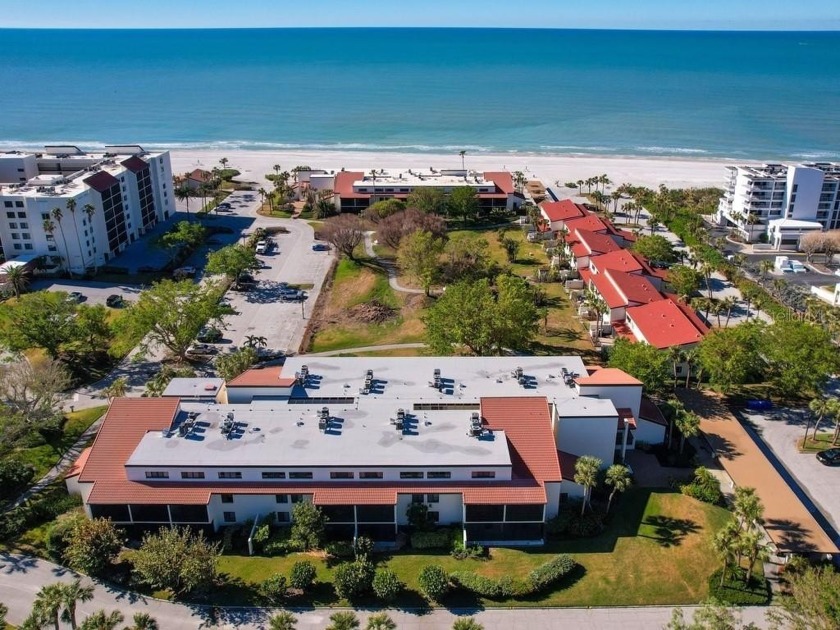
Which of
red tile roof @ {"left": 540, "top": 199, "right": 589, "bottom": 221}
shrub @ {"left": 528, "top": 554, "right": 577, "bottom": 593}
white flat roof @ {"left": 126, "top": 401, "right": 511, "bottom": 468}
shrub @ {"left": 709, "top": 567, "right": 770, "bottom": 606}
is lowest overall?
shrub @ {"left": 709, "top": 567, "right": 770, "bottom": 606}

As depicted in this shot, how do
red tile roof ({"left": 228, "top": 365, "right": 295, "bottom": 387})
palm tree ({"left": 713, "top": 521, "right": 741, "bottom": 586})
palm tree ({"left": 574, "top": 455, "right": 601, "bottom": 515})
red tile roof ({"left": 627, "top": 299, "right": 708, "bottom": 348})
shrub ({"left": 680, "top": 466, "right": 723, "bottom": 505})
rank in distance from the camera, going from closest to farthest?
1. palm tree ({"left": 713, "top": 521, "right": 741, "bottom": 586})
2. palm tree ({"left": 574, "top": 455, "right": 601, "bottom": 515})
3. shrub ({"left": 680, "top": 466, "right": 723, "bottom": 505})
4. red tile roof ({"left": 228, "top": 365, "right": 295, "bottom": 387})
5. red tile roof ({"left": 627, "top": 299, "right": 708, "bottom": 348})

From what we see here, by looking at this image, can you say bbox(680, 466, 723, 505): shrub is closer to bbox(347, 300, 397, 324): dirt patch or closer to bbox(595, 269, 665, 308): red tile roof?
bbox(595, 269, 665, 308): red tile roof

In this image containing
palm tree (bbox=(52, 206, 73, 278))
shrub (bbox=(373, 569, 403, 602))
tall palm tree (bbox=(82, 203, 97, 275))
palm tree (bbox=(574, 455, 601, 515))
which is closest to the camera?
shrub (bbox=(373, 569, 403, 602))

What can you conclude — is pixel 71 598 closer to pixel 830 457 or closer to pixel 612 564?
pixel 612 564

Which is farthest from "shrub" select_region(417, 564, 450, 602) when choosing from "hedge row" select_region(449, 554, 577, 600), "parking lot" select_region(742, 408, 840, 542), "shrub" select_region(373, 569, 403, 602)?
"parking lot" select_region(742, 408, 840, 542)

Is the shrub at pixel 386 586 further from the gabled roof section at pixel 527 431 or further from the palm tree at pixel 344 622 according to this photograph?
the gabled roof section at pixel 527 431

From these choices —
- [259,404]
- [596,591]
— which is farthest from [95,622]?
[596,591]

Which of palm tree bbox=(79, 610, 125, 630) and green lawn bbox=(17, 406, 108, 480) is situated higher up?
palm tree bbox=(79, 610, 125, 630)

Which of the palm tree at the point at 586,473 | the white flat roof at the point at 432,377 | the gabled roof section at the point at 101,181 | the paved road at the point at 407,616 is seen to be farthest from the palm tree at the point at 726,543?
the gabled roof section at the point at 101,181
